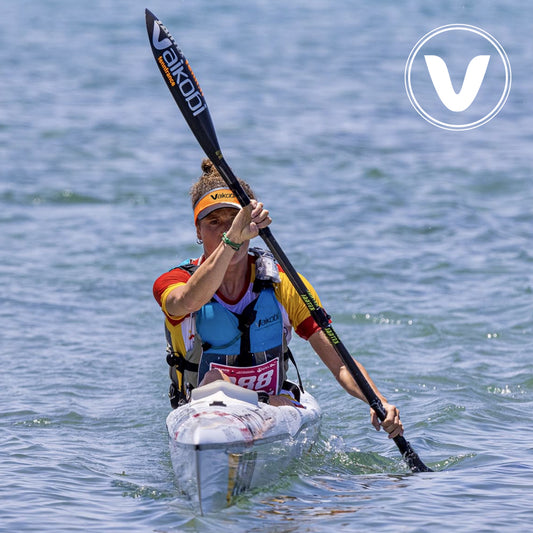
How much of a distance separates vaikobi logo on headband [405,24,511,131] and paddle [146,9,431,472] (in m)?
13.0

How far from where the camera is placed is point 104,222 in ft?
40.3

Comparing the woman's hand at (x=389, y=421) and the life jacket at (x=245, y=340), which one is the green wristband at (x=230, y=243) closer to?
the life jacket at (x=245, y=340)

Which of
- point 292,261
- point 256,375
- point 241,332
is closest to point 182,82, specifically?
point 241,332

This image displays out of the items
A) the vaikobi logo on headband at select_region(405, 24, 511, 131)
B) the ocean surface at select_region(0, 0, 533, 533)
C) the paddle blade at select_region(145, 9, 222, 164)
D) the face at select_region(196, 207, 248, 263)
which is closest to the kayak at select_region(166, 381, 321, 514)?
the ocean surface at select_region(0, 0, 533, 533)

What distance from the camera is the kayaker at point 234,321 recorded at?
182 inches

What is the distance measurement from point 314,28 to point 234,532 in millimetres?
23745

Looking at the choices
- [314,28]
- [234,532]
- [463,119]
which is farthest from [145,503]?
[314,28]

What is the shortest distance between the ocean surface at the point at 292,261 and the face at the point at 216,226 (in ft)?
3.94

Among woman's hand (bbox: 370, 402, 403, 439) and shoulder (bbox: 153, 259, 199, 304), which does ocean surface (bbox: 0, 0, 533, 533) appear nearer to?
woman's hand (bbox: 370, 402, 403, 439)

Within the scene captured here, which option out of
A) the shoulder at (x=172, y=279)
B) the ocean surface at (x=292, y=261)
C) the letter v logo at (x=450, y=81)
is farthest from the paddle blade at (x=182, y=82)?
the letter v logo at (x=450, y=81)

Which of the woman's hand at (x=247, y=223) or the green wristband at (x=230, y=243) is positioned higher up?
the woman's hand at (x=247, y=223)

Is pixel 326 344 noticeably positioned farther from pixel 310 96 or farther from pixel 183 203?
pixel 310 96

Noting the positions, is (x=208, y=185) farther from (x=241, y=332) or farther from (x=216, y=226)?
(x=241, y=332)

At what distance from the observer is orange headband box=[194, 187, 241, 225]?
180 inches
